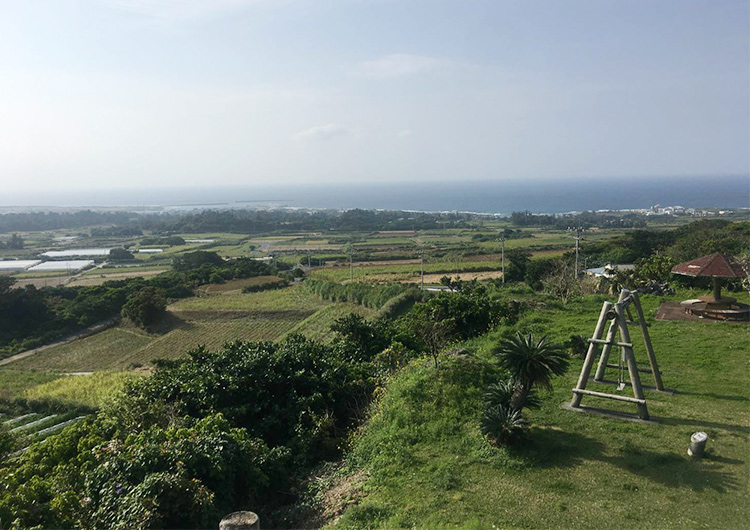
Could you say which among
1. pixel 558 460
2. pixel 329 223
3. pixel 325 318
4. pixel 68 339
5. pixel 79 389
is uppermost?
pixel 558 460

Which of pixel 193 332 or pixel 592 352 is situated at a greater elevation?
pixel 592 352

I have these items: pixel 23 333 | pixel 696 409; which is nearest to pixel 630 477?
pixel 696 409

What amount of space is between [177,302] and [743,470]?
122 feet

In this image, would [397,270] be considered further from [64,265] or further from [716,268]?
[64,265]

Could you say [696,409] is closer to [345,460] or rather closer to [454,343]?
[345,460]

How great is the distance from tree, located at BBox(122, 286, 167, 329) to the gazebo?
29.3 m

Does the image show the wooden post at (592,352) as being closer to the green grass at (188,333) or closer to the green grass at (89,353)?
the green grass at (188,333)

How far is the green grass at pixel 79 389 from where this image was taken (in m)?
18.3

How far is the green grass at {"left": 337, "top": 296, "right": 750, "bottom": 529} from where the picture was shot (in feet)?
19.1

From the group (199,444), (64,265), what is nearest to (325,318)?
(199,444)

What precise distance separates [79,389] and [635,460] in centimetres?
1969

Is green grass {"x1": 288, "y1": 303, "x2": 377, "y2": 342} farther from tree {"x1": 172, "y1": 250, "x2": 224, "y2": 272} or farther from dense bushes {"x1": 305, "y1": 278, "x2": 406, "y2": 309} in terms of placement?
tree {"x1": 172, "y1": 250, "x2": 224, "y2": 272}

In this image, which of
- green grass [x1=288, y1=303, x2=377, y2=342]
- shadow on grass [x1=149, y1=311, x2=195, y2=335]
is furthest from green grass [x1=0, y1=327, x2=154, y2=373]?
green grass [x1=288, y1=303, x2=377, y2=342]

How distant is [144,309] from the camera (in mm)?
32406
